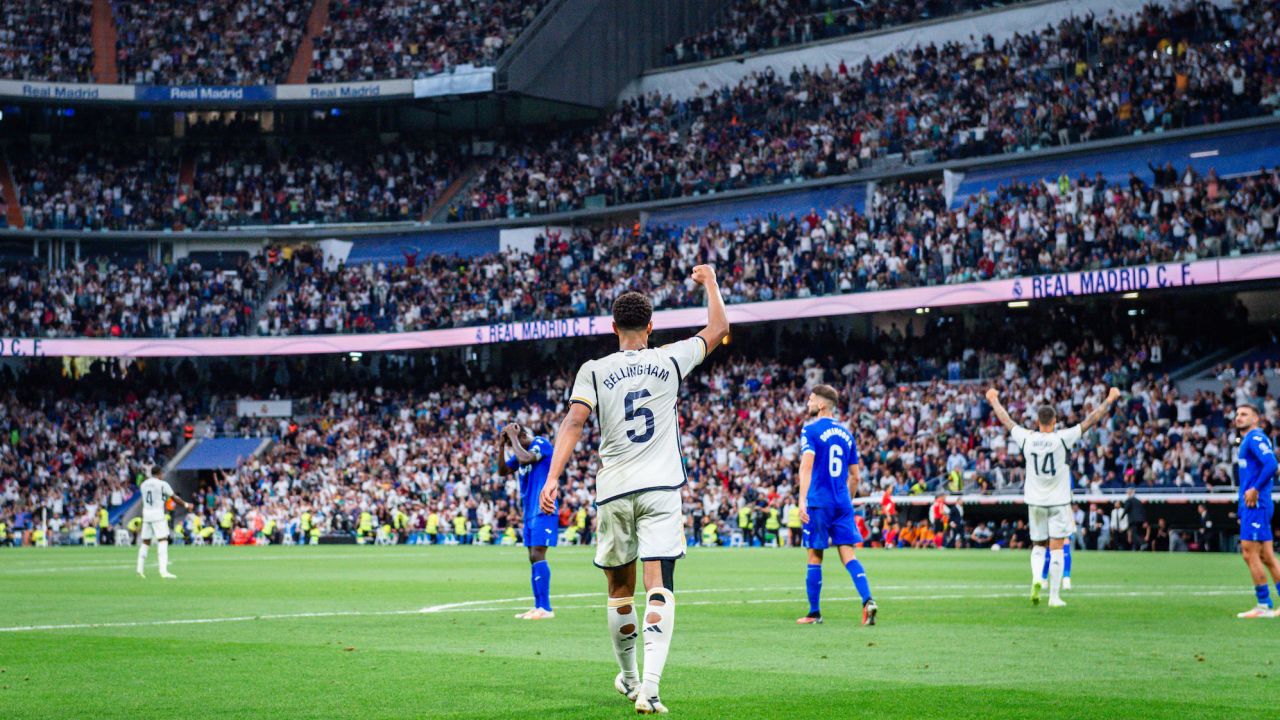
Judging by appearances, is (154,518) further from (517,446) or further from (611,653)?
(611,653)

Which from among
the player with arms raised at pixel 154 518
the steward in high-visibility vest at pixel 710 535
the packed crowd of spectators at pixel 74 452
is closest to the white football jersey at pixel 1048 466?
the player with arms raised at pixel 154 518

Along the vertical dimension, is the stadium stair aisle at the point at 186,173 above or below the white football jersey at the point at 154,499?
above

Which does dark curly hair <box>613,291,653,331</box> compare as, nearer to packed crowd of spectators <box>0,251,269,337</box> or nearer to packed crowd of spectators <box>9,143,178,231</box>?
packed crowd of spectators <box>0,251,269,337</box>

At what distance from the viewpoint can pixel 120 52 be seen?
67.4 meters

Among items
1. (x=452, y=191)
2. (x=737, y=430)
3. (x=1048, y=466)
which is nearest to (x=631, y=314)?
(x=1048, y=466)

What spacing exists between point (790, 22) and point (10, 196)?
3555cm

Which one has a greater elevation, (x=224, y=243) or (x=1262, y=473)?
(x=224, y=243)

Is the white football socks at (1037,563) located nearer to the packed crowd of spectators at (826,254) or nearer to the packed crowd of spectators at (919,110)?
the packed crowd of spectators at (826,254)

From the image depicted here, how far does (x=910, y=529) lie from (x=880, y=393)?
21.0ft

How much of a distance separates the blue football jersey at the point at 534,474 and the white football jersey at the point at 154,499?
46.9ft

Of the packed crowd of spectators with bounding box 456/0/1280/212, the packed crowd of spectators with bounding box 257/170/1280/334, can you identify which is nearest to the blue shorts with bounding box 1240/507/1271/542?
the packed crowd of spectators with bounding box 257/170/1280/334

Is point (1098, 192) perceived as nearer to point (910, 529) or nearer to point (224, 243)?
point (910, 529)

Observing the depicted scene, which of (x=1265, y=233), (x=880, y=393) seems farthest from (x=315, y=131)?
(x=1265, y=233)

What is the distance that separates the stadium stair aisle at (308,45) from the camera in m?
67.1
